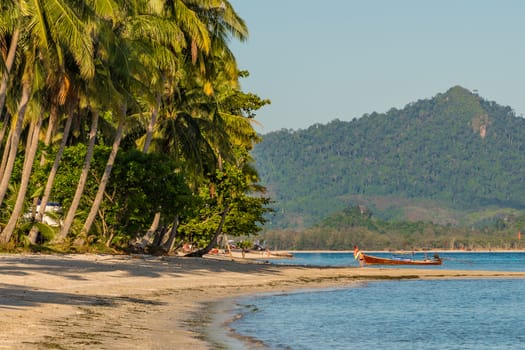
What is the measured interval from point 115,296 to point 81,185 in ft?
52.1

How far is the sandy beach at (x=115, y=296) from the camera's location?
53.5 feet

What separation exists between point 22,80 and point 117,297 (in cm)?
1221

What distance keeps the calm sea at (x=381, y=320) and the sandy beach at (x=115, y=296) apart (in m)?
1.61

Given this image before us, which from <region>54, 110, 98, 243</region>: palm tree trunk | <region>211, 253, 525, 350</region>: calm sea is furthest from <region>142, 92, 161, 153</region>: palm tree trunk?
Result: <region>211, 253, 525, 350</region>: calm sea

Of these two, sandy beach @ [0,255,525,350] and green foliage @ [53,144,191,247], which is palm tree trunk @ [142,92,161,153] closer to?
green foliage @ [53,144,191,247]

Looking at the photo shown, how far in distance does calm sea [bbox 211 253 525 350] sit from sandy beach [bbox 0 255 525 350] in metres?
1.61

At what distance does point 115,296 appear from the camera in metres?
25.7

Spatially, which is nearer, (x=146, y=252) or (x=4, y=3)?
(x=4, y=3)

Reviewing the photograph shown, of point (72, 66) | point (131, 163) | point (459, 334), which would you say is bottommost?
point (459, 334)

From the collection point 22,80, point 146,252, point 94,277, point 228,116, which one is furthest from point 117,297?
point 228,116

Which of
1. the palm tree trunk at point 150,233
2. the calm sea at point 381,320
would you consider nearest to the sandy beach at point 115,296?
the calm sea at point 381,320

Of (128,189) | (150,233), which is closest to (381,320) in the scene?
(128,189)

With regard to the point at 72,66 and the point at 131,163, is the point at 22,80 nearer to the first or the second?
the point at 72,66

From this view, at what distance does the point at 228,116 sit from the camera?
5278cm
